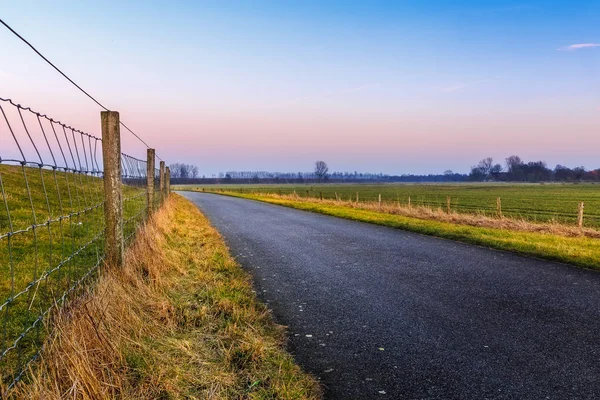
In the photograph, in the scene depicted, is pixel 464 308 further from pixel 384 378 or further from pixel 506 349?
pixel 384 378

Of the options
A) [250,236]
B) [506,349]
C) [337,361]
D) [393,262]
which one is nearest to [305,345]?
[337,361]

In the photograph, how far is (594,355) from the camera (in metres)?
4.16

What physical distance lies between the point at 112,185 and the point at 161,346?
7.62 ft

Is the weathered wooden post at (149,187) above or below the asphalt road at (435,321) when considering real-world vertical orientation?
above

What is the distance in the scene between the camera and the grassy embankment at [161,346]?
288cm

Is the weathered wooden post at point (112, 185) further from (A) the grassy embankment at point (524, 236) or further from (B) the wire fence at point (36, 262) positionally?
(A) the grassy embankment at point (524, 236)

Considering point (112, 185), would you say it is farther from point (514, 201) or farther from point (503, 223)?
point (514, 201)

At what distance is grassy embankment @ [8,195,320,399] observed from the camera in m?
2.88

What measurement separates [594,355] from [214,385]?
3.66m

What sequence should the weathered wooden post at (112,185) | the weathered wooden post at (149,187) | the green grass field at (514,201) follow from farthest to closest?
the green grass field at (514,201) → the weathered wooden post at (149,187) → the weathered wooden post at (112,185)

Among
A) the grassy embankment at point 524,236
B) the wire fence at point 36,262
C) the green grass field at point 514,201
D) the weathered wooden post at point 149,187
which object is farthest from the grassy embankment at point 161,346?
the green grass field at point 514,201

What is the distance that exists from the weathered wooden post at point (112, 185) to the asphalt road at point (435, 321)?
2161 mm

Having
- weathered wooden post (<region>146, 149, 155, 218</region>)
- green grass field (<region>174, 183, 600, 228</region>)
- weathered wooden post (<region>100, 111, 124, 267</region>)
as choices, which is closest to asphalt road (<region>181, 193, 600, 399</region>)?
weathered wooden post (<region>100, 111, 124, 267</region>)

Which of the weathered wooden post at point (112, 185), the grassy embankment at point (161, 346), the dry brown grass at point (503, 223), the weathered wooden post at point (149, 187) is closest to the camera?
the grassy embankment at point (161, 346)
